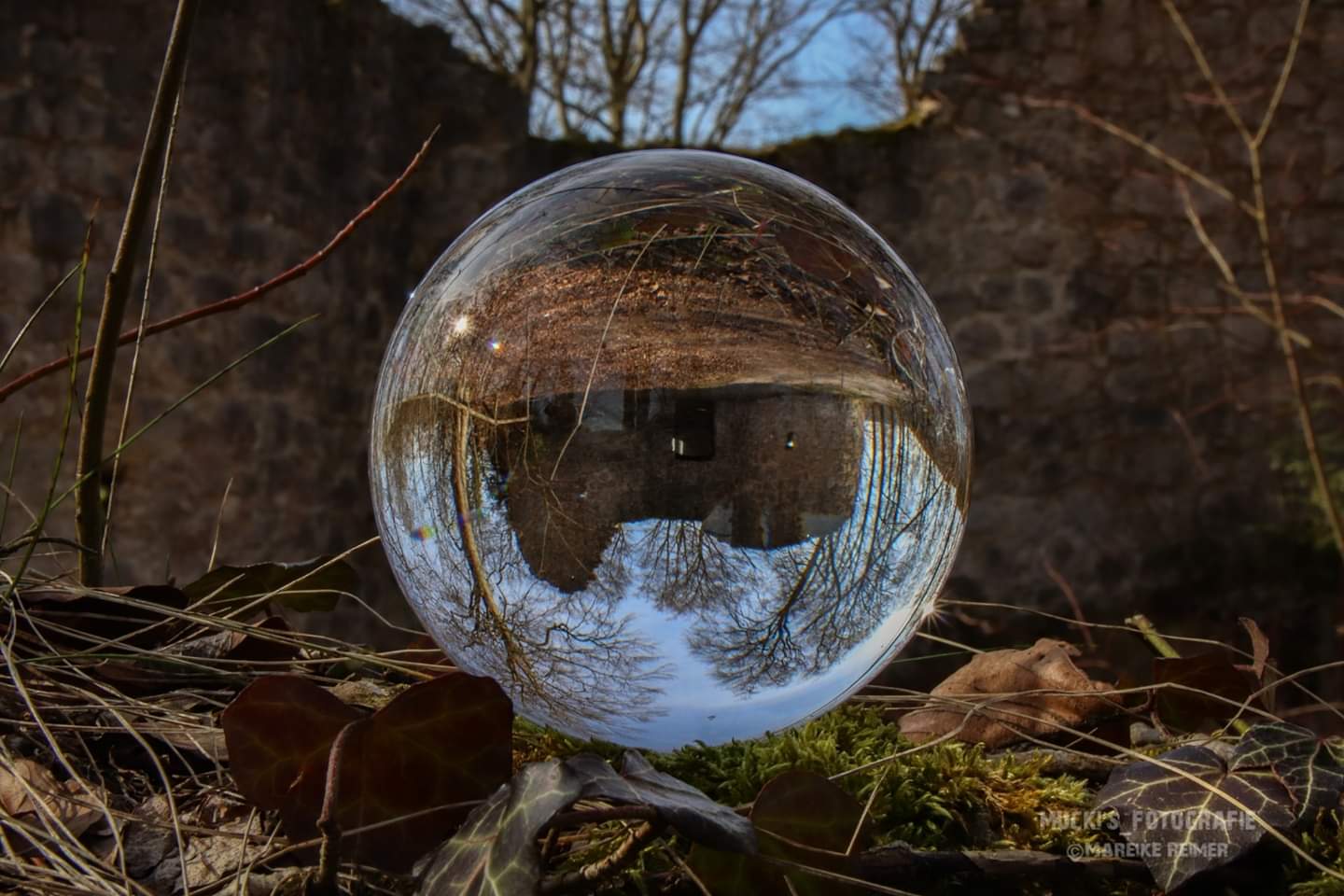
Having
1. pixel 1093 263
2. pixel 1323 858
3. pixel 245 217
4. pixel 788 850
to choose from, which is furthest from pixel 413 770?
pixel 1093 263

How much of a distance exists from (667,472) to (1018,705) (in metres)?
0.43

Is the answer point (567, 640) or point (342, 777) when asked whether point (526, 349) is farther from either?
point (342, 777)

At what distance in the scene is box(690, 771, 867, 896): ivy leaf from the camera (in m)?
0.75

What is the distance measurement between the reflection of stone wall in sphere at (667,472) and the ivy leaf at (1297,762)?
353mm

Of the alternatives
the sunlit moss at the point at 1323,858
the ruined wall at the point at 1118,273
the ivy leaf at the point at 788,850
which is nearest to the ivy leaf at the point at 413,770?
the ivy leaf at the point at 788,850

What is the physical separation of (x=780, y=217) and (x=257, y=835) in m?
0.66

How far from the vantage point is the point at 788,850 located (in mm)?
756

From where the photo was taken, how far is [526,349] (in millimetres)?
1003

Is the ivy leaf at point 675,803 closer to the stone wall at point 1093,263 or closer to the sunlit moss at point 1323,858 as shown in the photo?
the sunlit moss at point 1323,858

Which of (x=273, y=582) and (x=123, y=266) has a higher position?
(x=123, y=266)

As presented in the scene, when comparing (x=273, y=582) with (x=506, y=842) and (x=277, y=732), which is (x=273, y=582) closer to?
(x=277, y=732)

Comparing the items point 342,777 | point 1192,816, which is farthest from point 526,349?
point 1192,816

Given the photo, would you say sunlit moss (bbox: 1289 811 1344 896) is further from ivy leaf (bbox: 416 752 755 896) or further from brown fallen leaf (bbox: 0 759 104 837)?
brown fallen leaf (bbox: 0 759 104 837)

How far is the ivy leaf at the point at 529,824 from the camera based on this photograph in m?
0.67
